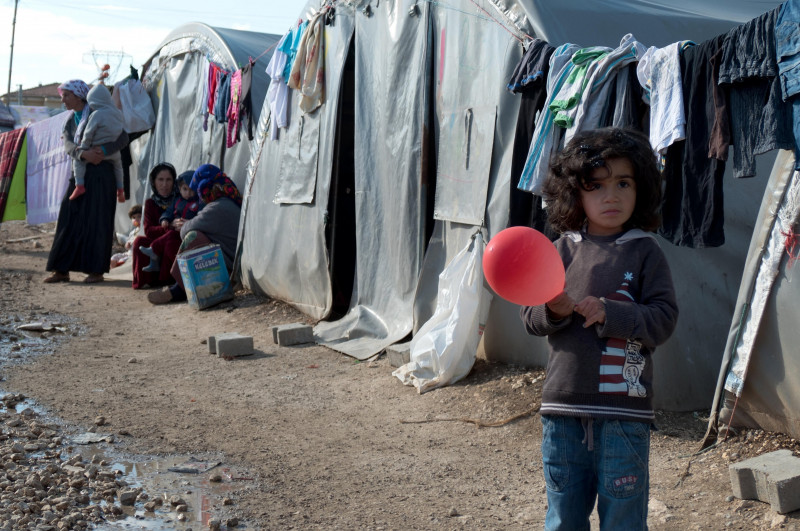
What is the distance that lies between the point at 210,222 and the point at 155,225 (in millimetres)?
1321

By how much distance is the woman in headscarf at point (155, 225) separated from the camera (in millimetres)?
9289

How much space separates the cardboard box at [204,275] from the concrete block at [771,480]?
5.73 metres

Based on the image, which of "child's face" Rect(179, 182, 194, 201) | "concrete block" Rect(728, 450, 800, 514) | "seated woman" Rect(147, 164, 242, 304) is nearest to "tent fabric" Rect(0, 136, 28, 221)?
"child's face" Rect(179, 182, 194, 201)

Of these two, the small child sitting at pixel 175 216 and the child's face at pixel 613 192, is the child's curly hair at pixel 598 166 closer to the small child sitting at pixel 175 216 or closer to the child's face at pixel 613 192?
the child's face at pixel 613 192

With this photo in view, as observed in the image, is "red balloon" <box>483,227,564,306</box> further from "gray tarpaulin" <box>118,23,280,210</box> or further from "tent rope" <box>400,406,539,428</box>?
"gray tarpaulin" <box>118,23,280,210</box>

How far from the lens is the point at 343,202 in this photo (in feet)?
23.6

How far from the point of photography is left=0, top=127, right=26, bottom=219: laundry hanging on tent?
43.8 ft

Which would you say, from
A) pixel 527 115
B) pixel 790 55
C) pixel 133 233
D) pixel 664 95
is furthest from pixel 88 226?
pixel 790 55

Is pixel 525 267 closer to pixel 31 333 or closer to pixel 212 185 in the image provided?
pixel 31 333

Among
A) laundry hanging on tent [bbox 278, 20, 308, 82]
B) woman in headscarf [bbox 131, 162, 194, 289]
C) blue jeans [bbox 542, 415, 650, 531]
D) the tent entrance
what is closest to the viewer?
blue jeans [bbox 542, 415, 650, 531]

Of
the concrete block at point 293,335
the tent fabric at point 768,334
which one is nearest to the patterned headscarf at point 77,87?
the concrete block at point 293,335

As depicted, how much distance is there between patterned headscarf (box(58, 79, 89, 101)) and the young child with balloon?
27.5ft

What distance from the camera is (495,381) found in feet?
16.3

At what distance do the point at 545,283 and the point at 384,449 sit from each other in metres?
2.35
